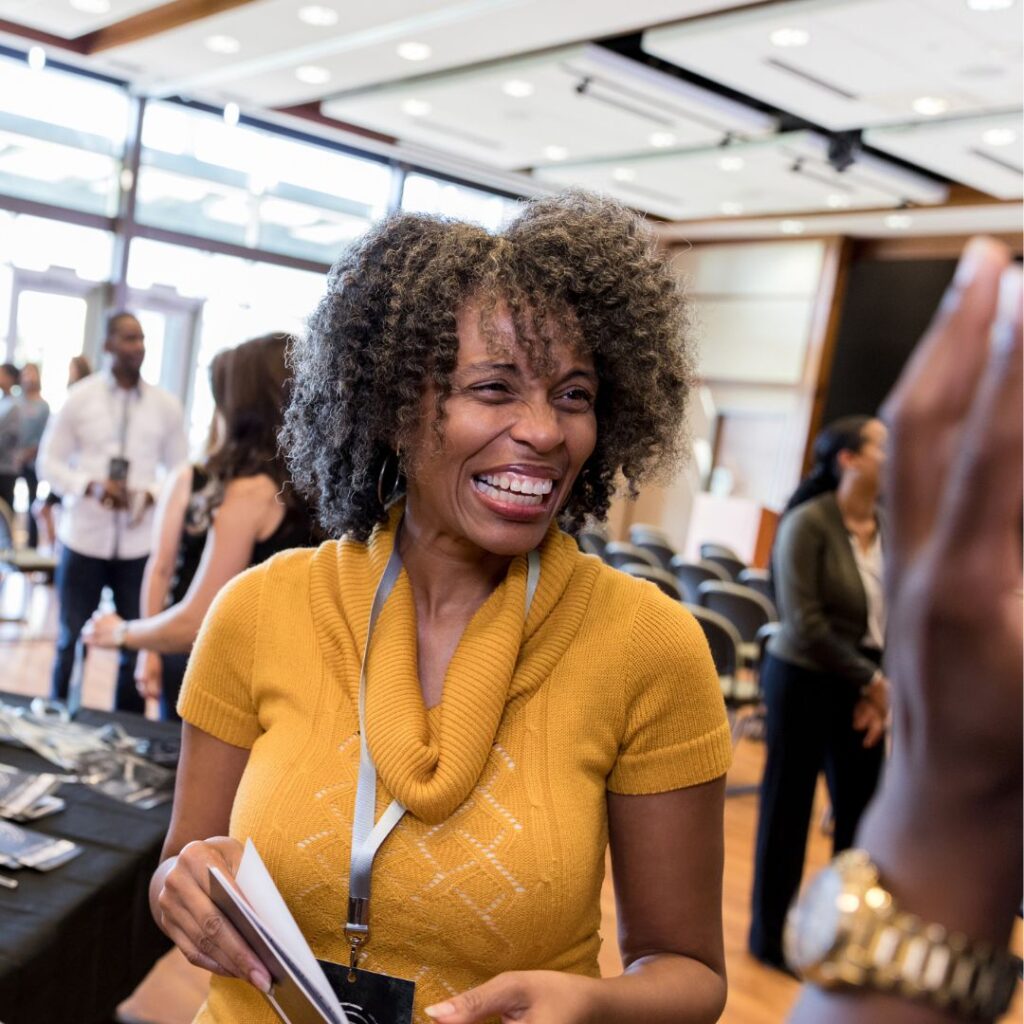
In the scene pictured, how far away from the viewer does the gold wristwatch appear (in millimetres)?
448

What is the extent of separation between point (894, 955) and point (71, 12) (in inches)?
319

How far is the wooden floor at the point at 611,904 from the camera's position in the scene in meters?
3.10

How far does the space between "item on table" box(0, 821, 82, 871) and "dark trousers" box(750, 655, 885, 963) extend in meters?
2.35

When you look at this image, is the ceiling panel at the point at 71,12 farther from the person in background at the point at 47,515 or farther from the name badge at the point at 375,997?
the name badge at the point at 375,997

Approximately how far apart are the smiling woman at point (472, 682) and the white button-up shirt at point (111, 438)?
3.59 m

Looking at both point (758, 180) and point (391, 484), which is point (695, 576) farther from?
point (391, 484)

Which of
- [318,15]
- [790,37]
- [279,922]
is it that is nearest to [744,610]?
[790,37]

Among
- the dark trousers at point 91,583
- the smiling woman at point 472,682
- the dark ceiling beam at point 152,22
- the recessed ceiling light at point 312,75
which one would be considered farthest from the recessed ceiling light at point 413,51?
the smiling woman at point 472,682

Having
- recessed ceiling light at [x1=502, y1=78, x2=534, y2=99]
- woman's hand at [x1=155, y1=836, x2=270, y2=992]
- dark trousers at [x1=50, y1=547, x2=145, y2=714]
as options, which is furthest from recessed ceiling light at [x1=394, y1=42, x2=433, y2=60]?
woman's hand at [x1=155, y1=836, x2=270, y2=992]

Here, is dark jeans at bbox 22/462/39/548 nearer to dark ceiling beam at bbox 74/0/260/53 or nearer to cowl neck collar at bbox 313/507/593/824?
dark ceiling beam at bbox 74/0/260/53

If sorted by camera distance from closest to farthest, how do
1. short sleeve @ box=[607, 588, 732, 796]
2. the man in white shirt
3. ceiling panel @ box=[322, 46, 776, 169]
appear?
short sleeve @ box=[607, 588, 732, 796], the man in white shirt, ceiling panel @ box=[322, 46, 776, 169]

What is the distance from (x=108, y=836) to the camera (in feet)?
6.57

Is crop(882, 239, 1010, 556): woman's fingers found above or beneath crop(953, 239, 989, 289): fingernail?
beneath

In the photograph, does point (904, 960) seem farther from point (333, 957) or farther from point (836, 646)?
point (836, 646)
